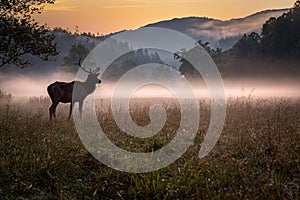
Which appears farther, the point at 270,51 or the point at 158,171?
the point at 270,51

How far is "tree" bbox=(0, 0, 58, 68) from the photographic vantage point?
13.7m

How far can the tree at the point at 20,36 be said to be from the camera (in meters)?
13.7

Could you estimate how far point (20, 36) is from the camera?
13812 mm

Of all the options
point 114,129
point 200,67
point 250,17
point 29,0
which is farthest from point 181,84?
point 250,17

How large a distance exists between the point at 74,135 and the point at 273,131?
5.30m

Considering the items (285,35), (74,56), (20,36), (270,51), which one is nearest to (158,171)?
(20,36)

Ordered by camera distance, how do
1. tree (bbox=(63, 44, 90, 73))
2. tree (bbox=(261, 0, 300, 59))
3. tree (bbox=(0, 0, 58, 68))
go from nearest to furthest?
tree (bbox=(0, 0, 58, 68)) → tree (bbox=(261, 0, 300, 59)) → tree (bbox=(63, 44, 90, 73))

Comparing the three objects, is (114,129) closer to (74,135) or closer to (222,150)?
(74,135)

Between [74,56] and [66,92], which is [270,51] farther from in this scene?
[74,56]

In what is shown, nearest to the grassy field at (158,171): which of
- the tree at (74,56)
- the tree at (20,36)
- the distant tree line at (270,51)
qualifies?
the tree at (20,36)

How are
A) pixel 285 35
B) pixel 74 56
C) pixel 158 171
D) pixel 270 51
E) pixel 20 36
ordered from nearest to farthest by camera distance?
pixel 158 171 → pixel 20 36 → pixel 285 35 → pixel 270 51 → pixel 74 56

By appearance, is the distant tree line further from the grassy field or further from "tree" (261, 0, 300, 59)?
the grassy field

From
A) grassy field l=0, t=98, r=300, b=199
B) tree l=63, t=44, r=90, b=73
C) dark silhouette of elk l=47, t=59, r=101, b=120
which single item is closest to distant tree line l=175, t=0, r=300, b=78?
tree l=63, t=44, r=90, b=73

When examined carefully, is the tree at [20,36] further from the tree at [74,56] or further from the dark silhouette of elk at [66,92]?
the tree at [74,56]
